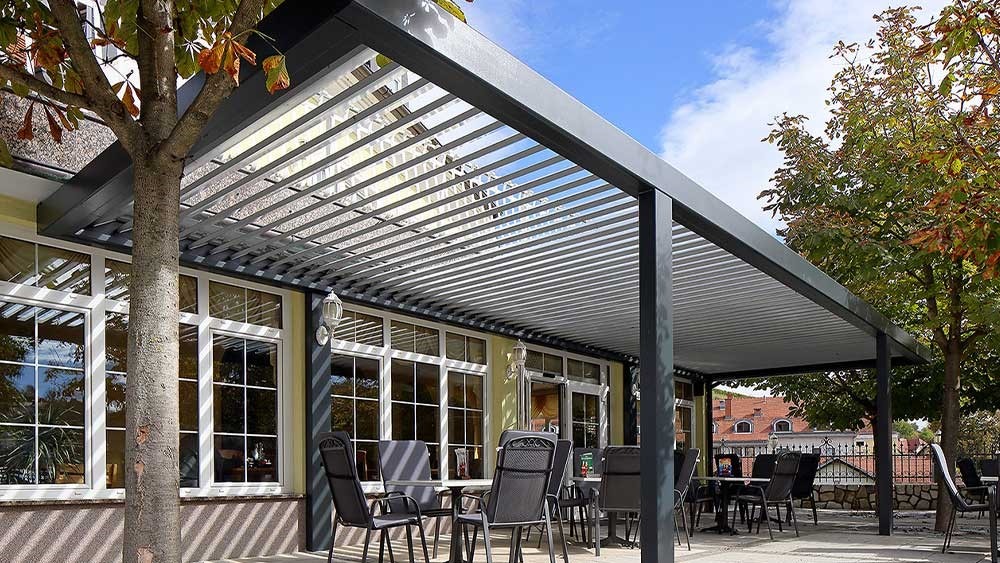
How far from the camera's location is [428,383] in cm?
1048

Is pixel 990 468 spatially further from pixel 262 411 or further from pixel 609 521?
pixel 262 411

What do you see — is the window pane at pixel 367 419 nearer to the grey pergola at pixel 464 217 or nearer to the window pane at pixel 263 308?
the grey pergola at pixel 464 217

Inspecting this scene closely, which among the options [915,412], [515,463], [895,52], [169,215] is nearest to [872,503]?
[915,412]

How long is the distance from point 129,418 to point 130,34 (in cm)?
158

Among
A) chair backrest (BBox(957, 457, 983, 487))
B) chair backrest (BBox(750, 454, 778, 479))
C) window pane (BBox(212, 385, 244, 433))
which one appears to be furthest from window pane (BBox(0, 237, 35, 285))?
chair backrest (BBox(957, 457, 983, 487))

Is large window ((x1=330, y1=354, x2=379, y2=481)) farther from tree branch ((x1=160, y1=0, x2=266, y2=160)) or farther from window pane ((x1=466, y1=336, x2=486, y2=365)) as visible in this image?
tree branch ((x1=160, y1=0, x2=266, y2=160))

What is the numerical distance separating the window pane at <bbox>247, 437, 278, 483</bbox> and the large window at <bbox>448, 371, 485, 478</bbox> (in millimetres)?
2732

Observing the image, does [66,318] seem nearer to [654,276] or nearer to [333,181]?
[333,181]

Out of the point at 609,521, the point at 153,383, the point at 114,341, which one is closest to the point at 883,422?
the point at 609,521

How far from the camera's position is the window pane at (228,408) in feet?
25.8

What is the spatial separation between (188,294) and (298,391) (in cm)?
147

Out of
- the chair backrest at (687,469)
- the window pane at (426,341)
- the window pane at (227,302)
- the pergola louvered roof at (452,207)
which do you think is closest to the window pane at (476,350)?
the pergola louvered roof at (452,207)

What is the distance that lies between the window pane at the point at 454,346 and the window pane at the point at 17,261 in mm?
5040

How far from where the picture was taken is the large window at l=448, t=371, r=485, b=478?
1080 cm
